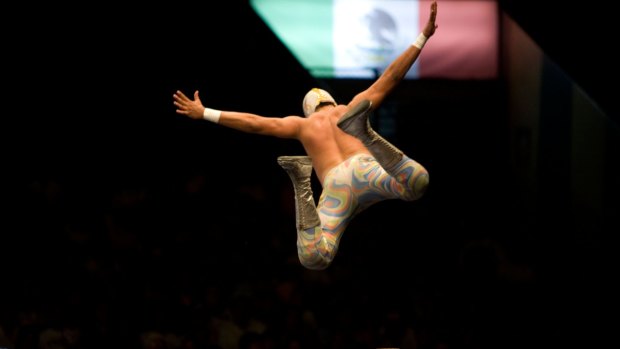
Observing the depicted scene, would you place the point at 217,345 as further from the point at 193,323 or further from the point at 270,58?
the point at 270,58

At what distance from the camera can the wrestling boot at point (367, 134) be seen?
3.50 meters

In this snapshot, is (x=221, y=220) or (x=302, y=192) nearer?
(x=302, y=192)

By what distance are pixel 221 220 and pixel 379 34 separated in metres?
1.67

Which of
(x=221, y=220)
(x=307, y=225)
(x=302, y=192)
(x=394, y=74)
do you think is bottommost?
(x=221, y=220)

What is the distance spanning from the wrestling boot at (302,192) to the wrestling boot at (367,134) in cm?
35

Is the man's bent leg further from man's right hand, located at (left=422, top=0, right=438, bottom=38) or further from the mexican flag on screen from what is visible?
the mexican flag on screen

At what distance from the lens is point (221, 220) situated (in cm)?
616

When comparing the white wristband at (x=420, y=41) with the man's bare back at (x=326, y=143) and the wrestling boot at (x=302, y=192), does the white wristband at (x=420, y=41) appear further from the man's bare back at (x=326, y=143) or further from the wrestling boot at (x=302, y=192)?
the wrestling boot at (x=302, y=192)

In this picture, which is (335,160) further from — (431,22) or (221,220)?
(221,220)

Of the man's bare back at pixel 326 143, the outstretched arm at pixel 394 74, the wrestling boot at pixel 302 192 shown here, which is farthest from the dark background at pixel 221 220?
the outstretched arm at pixel 394 74

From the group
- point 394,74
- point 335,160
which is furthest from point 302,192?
point 394,74

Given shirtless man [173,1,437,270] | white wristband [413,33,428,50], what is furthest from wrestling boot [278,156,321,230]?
white wristband [413,33,428,50]

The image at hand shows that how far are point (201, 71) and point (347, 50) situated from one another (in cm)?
119

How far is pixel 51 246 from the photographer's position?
6109mm
